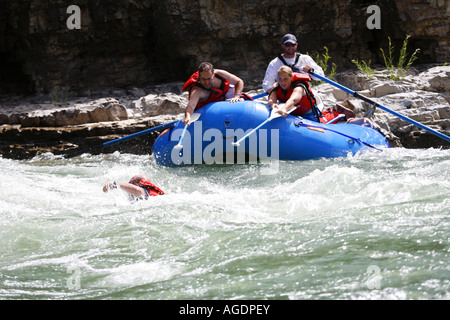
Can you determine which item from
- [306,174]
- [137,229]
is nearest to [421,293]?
[137,229]

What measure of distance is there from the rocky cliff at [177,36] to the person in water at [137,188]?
17.4 feet

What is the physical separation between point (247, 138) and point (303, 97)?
2.95 ft

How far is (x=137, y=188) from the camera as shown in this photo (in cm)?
440

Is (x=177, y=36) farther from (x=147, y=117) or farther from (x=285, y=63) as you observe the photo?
(x=285, y=63)

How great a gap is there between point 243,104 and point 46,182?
6.72 ft

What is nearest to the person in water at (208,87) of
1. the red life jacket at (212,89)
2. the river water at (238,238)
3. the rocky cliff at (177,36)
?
the red life jacket at (212,89)

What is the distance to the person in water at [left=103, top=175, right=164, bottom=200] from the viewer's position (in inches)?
173

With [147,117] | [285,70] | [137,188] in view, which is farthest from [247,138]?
[147,117]

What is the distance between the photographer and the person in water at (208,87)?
6.29 m

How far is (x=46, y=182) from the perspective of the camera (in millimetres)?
5488

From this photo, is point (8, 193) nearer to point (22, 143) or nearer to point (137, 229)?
point (137, 229)
